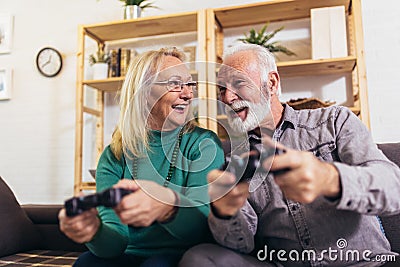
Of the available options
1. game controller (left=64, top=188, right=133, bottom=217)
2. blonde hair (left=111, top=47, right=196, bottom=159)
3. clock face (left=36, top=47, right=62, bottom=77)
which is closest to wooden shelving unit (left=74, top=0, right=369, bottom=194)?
clock face (left=36, top=47, right=62, bottom=77)

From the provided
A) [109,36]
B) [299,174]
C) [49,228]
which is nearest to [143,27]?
[109,36]

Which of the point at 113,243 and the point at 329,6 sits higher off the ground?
the point at 329,6

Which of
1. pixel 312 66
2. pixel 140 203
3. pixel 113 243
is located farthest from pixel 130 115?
pixel 312 66

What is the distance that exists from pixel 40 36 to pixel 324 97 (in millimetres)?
1849

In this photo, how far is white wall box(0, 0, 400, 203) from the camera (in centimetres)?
260

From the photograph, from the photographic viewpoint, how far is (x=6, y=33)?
109 inches

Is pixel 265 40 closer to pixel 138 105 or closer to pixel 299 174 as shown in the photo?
pixel 138 105

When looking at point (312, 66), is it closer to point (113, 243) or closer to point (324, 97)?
point (324, 97)

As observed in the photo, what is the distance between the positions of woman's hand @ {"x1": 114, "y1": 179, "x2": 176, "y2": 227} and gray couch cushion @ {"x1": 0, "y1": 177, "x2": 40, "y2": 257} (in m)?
1.14

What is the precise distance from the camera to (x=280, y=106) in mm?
1114

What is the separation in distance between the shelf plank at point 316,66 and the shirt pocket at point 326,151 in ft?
3.53

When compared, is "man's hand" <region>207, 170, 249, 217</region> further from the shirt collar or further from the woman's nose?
the shirt collar

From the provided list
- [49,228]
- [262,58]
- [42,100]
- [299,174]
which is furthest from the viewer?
[42,100]

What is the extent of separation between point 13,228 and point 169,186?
1050mm
